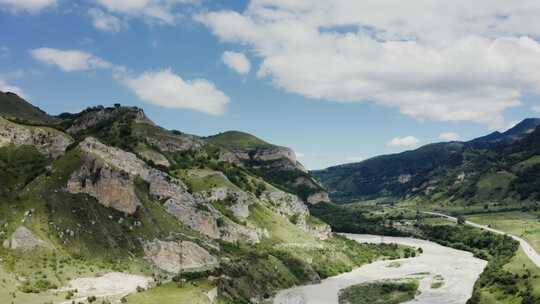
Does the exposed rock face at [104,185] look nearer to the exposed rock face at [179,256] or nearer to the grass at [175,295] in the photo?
the exposed rock face at [179,256]

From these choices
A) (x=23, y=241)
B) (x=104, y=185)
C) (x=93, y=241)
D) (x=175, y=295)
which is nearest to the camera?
(x=175, y=295)

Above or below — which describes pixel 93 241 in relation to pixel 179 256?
above

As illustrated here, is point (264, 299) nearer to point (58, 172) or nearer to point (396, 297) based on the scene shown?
point (396, 297)

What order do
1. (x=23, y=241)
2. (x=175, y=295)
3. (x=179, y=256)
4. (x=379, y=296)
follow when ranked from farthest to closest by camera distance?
(x=379, y=296), (x=179, y=256), (x=23, y=241), (x=175, y=295)

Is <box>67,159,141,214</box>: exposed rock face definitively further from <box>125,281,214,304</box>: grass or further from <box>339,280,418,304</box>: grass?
<box>339,280,418,304</box>: grass

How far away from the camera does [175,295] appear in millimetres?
146250

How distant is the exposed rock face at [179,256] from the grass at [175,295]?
56.8 feet

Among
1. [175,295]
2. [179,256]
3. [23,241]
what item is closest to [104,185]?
[179,256]

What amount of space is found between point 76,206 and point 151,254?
26202 millimetres

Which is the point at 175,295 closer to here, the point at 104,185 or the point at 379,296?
the point at 104,185

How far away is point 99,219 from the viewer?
572ft

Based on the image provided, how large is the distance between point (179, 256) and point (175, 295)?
34.5 metres

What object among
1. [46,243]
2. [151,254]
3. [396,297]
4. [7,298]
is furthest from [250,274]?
[7,298]

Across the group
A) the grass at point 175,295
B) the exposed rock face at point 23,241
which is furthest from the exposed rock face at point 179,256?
the exposed rock face at point 23,241
